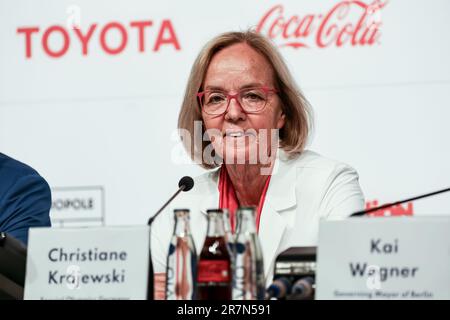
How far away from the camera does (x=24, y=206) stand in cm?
237

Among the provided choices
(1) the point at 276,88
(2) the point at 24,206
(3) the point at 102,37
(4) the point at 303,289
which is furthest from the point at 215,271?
(3) the point at 102,37

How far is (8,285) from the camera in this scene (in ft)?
5.44

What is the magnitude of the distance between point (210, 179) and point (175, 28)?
3.07 feet

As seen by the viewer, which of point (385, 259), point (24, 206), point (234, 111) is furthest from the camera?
point (234, 111)

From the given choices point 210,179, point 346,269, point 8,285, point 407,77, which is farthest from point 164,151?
point 346,269

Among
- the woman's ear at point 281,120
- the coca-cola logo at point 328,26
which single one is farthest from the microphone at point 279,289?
the coca-cola logo at point 328,26

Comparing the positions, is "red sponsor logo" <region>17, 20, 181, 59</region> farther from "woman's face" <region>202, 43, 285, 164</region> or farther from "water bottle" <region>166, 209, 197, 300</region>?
"water bottle" <region>166, 209, 197, 300</region>

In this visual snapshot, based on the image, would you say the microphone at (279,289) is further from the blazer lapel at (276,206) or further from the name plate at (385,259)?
the blazer lapel at (276,206)

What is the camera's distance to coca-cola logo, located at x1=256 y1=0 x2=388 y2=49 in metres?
3.23

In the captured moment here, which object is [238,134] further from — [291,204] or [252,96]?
[291,204]

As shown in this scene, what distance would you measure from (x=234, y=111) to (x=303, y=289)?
1239 millimetres

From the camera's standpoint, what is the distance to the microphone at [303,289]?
152 cm

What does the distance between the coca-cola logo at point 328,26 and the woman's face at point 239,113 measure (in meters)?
0.54
